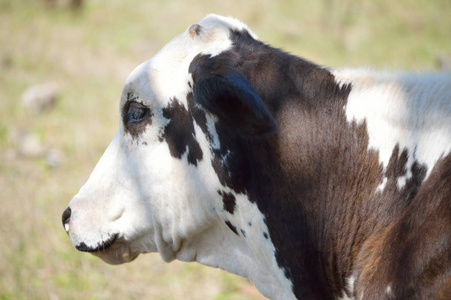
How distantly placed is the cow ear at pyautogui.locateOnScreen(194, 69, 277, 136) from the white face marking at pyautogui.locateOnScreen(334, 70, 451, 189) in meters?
0.40

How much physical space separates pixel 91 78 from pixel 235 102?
23.3 ft

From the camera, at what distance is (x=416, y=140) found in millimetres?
1699

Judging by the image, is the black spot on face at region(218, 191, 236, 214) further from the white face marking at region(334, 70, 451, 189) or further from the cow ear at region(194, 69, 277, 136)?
the white face marking at region(334, 70, 451, 189)

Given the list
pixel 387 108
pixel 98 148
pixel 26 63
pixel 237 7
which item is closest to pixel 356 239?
pixel 387 108

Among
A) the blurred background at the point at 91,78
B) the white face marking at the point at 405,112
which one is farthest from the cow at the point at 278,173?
the blurred background at the point at 91,78

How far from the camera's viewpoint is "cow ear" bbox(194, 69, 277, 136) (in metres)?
1.65

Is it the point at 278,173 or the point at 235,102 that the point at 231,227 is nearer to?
the point at 278,173

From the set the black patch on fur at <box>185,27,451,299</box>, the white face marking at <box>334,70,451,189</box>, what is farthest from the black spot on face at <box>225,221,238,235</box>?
the white face marking at <box>334,70,451,189</box>

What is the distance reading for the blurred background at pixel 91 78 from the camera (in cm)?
394

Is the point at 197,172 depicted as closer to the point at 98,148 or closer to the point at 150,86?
the point at 150,86

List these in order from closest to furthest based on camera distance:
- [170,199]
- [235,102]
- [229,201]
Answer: [235,102], [229,201], [170,199]

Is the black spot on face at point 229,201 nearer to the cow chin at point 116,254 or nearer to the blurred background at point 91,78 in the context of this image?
the cow chin at point 116,254

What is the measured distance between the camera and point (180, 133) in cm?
207

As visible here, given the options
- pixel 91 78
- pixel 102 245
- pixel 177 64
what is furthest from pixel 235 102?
pixel 91 78
